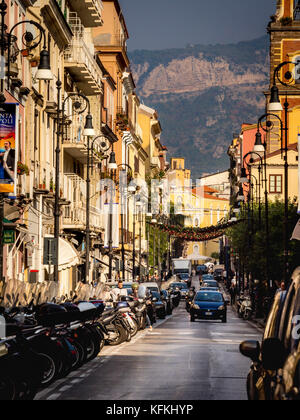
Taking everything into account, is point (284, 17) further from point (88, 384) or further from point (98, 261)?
point (88, 384)

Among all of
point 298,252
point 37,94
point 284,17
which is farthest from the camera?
point 284,17

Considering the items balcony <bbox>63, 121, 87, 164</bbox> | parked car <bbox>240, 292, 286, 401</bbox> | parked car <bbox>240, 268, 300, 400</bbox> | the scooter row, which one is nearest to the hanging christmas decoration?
balcony <bbox>63, 121, 87, 164</bbox>

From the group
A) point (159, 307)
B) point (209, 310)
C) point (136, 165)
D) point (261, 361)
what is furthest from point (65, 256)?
point (136, 165)

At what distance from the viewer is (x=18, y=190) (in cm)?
3528

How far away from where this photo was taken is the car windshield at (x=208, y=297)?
51531 mm

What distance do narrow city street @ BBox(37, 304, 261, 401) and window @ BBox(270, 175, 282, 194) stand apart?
2897 inches

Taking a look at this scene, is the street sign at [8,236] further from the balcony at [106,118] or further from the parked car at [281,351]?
the balcony at [106,118]

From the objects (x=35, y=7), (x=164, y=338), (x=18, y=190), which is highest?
(x=35, y=7)

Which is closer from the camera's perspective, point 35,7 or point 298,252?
point 35,7

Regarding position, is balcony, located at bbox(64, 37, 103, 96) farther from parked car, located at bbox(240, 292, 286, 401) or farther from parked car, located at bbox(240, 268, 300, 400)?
parked car, located at bbox(240, 268, 300, 400)

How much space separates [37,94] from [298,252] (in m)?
25.6

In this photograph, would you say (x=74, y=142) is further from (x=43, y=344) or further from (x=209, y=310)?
(x=43, y=344)

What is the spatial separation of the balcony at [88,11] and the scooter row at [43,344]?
34.9 m
